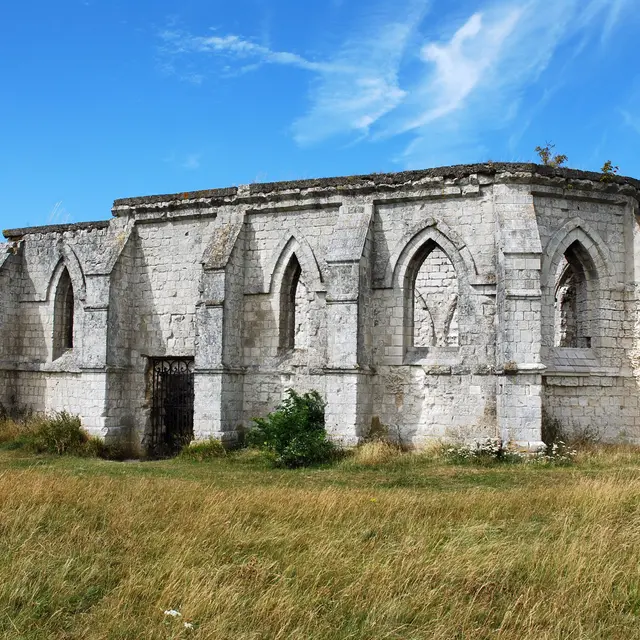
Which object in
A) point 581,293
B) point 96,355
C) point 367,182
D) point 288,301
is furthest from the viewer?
point 96,355

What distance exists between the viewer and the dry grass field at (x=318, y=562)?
16.6ft

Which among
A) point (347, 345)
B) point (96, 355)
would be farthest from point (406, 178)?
point (96, 355)

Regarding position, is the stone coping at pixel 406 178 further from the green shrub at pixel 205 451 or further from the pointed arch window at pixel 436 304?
the pointed arch window at pixel 436 304

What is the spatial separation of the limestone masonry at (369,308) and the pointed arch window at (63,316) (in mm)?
901

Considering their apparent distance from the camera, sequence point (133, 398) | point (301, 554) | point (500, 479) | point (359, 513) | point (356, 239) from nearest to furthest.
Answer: point (301, 554)
point (359, 513)
point (500, 479)
point (356, 239)
point (133, 398)

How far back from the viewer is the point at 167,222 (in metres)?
16.8

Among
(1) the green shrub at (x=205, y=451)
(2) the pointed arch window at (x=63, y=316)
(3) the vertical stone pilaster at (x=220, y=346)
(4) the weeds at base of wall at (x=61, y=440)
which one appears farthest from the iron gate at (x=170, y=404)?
(2) the pointed arch window at (x=63, y=316)

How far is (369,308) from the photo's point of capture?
1444 cm

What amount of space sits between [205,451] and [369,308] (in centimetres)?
432

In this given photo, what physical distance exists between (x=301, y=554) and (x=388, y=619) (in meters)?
1.40

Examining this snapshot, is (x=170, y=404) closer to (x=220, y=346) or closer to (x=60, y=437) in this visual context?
(x=60, y=437)

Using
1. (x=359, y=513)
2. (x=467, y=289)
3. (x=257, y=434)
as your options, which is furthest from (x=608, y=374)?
(x=359, y=513)

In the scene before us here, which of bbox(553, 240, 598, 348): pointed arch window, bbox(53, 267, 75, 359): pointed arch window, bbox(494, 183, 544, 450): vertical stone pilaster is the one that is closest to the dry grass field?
bbox(494, 183, 544, 450): vertical stone pilaster

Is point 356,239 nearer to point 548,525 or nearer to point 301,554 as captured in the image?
point 548,525
